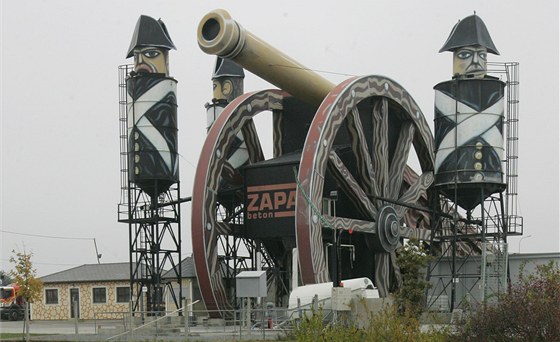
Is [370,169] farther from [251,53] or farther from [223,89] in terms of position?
[223,89]

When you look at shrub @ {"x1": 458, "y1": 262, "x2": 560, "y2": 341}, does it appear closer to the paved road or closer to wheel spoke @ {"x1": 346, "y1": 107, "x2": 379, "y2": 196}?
the paved road

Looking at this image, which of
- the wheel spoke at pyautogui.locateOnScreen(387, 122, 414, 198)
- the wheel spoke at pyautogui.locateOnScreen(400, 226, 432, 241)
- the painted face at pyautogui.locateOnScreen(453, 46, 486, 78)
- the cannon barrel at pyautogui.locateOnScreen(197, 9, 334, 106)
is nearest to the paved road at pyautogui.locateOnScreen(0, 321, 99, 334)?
the cannon barrel at pyautogui.locateOnScreen(197, 9, 334, 106)

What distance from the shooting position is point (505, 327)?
2109cm

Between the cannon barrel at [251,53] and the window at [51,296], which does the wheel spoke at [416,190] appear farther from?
the window at [51,296]

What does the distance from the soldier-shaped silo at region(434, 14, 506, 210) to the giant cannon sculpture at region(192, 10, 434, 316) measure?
2.95m

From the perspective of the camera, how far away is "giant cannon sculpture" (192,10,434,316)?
41.0 m

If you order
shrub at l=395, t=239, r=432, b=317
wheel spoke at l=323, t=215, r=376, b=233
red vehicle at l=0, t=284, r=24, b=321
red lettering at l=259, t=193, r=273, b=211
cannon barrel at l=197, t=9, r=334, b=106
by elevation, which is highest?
cannon barrel at l=197, t=9, r=334, b=106

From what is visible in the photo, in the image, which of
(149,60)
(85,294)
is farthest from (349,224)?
(85,294)

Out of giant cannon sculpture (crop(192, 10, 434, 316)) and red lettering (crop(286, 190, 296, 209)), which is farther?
red lettering (crop(286, 190, 296, 209))

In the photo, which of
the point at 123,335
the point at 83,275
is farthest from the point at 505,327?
the point at 83,275

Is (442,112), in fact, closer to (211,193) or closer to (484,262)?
(484,262)

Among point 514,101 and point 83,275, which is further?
point 83,275

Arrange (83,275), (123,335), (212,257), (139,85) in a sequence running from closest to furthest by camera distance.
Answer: (123,335) < (212,257) < (139,85) < (83,275)

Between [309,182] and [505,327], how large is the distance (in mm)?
20541
